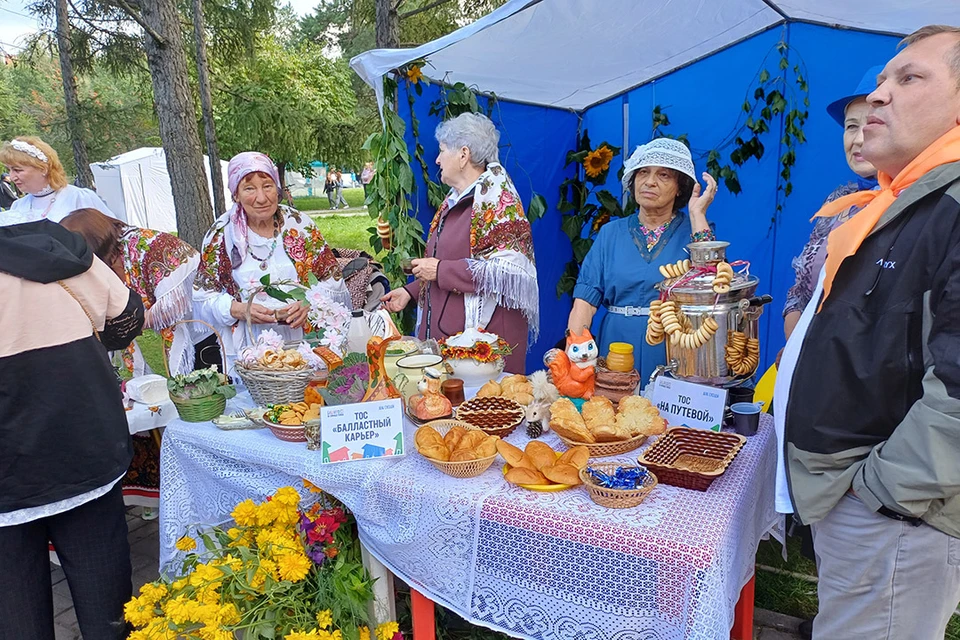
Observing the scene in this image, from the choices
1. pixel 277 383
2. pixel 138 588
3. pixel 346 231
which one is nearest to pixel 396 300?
pixel 277 383

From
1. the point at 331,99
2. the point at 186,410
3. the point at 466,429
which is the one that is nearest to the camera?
the point at 466,429

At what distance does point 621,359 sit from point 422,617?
94 cm

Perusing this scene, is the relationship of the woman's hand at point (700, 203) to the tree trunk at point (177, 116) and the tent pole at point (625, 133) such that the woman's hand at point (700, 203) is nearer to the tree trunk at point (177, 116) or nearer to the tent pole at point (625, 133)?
the tent pole at point (625, 133)

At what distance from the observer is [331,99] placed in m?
11.1

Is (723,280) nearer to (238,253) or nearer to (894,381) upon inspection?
(894,381)

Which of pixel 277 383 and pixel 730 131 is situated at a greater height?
pixel 730 131

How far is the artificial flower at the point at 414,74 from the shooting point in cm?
299

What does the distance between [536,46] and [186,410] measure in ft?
7.69

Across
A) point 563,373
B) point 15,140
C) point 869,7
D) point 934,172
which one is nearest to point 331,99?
point 15,140

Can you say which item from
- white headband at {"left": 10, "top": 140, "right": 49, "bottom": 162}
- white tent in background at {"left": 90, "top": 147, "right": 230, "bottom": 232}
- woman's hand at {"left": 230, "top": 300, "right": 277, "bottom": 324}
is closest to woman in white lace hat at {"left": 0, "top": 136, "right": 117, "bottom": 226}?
white headband at {"left": 10, "top": 140, "right": 49, "bottom": 162}

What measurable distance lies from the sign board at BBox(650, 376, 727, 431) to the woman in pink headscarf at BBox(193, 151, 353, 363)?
61.0 inches

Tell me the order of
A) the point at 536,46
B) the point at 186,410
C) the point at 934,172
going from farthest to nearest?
1. the point at 536,46
2. the point at 186,410
3. the point at 934,172

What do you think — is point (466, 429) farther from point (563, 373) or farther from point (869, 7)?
point (869, 7)

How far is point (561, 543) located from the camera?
132cm
